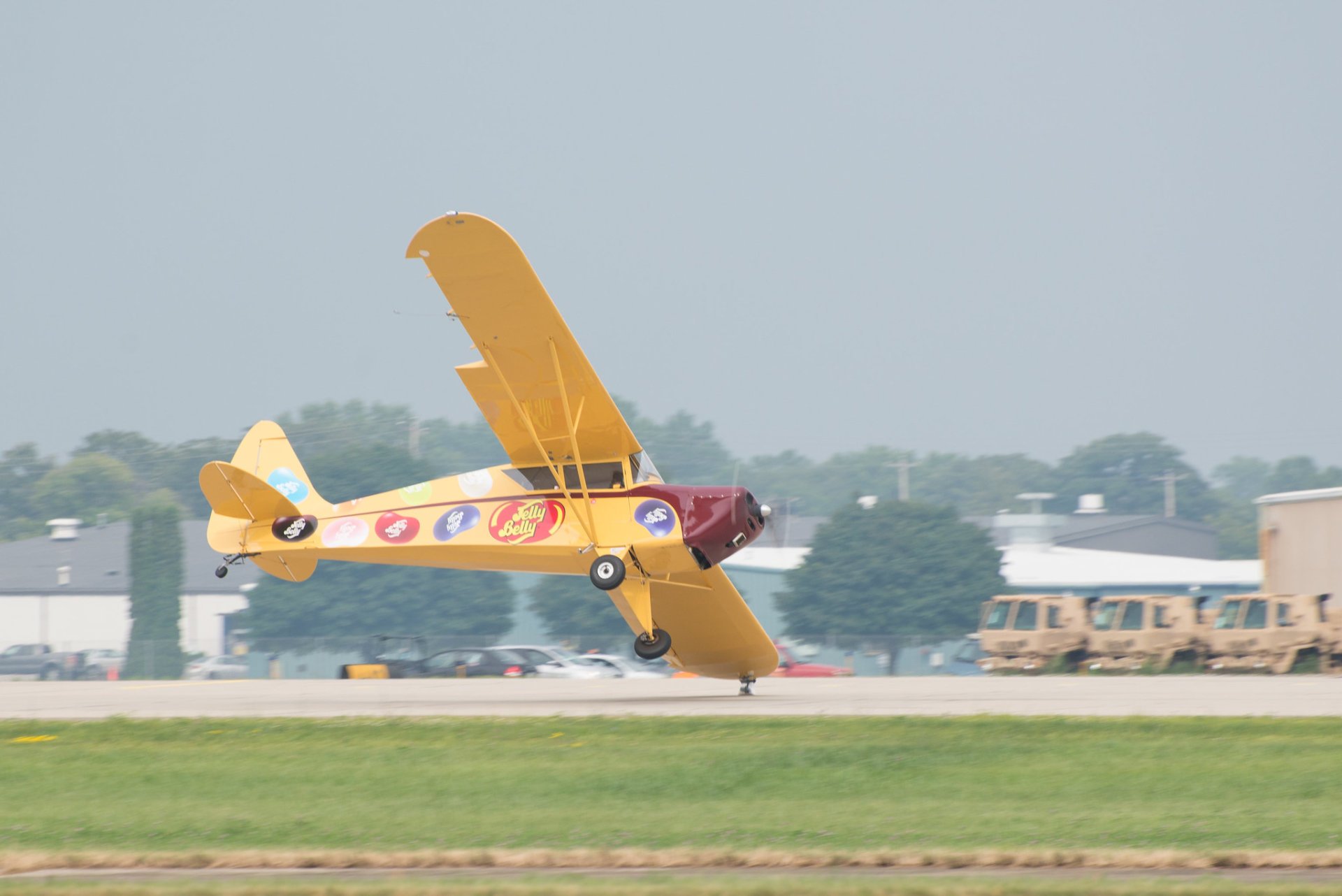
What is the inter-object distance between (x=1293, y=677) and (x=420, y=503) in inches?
647

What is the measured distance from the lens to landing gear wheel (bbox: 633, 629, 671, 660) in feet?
65.7

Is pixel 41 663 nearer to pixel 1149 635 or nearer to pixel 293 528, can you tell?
pixel 293 528

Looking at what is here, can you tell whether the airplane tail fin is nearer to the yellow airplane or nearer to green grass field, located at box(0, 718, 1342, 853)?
the yellow airplane

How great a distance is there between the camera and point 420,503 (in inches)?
856

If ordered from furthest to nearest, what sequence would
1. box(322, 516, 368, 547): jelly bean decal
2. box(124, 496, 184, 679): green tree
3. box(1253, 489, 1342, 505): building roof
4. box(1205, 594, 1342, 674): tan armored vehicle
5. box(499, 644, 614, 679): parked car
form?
box(124, 496, 184, 679): green tree → box(1253, 489, 1342, 505): building roof → box(499, 644, 614, 679): parked car → box(1205, 594, 1342, 674): tan armored vehicle → box(322, 516, 368, 547): jelly bean decal

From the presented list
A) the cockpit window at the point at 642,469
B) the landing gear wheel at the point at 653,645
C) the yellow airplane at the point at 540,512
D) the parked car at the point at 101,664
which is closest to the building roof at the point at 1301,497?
the yellow airplane at the point at 540,512

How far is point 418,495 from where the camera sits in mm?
21906

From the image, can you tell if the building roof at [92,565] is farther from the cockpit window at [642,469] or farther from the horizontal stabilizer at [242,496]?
the cockpit window at [642,469]

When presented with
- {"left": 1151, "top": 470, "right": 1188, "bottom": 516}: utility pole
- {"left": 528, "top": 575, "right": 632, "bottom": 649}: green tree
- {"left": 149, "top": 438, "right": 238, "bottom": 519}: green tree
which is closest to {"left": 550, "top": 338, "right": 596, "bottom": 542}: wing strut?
{"left": 528, "top": 575, "right": 632, "bottom": 649}: green tree

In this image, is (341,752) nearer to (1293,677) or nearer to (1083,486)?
(1293,677)

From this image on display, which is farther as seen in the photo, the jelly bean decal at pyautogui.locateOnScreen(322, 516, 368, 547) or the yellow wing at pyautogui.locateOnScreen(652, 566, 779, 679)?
the yellow wing at pyautogui.locateOnScreen(652, 566, 779, 679)

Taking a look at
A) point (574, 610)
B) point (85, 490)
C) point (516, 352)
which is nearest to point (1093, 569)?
point (574, 610)

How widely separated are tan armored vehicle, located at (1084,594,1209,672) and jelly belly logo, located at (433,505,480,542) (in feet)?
53.9

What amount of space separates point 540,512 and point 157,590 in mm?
44226
